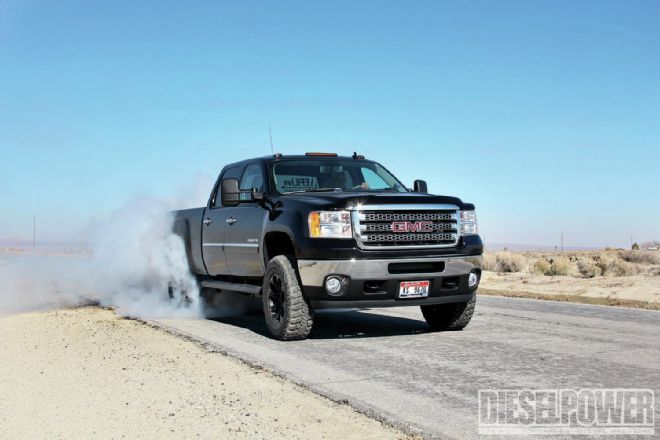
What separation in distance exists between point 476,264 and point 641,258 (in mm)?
35748

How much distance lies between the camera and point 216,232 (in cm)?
1016

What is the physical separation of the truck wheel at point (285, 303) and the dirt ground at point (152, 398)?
0.96 meters

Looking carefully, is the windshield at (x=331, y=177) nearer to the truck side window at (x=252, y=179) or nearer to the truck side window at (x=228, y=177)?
the truck side window at (x=252, y=179)

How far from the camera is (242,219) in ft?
30.6

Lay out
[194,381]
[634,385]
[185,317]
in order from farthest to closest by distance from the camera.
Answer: [185,317]
[194,381]
[634,385]

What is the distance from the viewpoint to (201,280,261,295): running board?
9023 millimetres

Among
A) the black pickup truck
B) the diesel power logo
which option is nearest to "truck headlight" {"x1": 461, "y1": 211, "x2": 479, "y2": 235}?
the black pickup truck

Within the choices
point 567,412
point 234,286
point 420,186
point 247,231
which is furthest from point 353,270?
point 567,412

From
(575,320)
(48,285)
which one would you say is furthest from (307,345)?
(48,285)

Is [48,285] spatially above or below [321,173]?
below

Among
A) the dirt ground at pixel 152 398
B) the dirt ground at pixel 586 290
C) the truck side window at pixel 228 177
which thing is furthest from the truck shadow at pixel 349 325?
the dirt ground at pixel 586 290

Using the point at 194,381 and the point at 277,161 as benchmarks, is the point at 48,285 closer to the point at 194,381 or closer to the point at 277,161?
the point at 277,161

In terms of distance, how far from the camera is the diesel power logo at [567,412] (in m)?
4.48

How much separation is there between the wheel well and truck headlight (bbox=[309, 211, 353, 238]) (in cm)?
60
